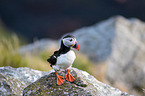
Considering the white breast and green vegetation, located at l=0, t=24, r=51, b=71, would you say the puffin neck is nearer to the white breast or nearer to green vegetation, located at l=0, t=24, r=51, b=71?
the white breast

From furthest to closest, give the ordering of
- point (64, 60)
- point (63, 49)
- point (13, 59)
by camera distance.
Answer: point (13, 59)
point (63, 49)
point (64, 60)

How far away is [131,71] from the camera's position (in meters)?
8.23

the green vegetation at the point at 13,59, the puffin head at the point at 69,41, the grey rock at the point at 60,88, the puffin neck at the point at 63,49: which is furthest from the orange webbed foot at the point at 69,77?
the green vegetation at the point at 13,59

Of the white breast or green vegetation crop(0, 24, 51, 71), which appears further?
green vegetation crop(0, 24, 51, 71)

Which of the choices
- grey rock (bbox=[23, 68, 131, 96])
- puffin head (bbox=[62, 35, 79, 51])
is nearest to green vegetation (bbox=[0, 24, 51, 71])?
grey rock (bbox=[23, 68, 131, 96])

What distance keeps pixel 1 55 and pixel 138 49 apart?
611cm

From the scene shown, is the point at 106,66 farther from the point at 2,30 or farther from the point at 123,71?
the point at 2,30

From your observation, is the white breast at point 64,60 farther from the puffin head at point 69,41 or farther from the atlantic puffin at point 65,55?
the puffin head at point 69,41

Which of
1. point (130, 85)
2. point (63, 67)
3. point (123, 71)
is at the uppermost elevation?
point (123, 71)

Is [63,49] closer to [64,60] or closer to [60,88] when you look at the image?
[64,60]

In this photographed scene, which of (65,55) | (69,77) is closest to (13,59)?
(69,77)

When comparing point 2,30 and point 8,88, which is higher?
point 2,30

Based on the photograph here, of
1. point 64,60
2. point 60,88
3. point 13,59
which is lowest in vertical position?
point 60,88

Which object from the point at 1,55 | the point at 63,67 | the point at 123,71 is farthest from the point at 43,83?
the point at 123,71
